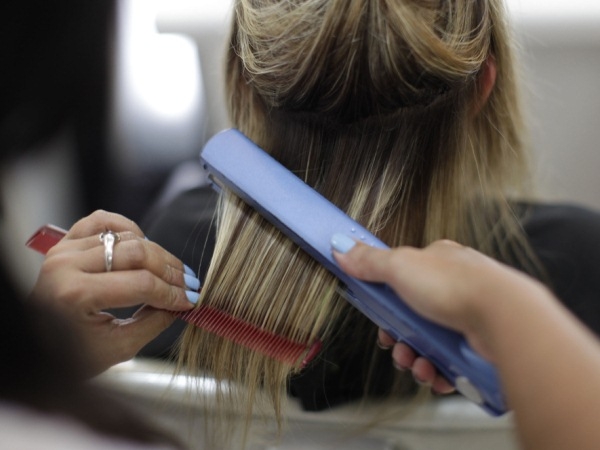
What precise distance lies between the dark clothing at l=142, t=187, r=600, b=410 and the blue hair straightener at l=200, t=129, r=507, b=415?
0.41 feet

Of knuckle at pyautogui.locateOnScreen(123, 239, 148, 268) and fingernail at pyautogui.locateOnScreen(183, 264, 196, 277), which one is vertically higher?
knuckle at pyautogui.locateOnScreen(123, 239, 148, 268)

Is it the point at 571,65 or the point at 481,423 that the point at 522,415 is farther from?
the point at 571,65

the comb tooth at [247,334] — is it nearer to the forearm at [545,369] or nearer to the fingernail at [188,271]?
the fingernail at [188,271]

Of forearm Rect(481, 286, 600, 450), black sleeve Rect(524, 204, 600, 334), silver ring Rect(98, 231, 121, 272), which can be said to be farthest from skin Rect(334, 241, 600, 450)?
black sleeve Rect(524, 204, 600, 334)

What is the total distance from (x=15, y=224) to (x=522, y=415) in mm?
588

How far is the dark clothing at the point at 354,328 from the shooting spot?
0.67 metres

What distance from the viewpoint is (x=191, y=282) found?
55 cm

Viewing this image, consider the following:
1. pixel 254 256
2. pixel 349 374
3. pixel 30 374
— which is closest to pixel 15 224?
pixel 30 374

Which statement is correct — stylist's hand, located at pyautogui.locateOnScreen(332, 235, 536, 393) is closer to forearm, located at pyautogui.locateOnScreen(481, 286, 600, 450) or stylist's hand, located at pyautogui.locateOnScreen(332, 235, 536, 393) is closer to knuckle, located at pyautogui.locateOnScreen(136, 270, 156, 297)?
forearm, located at pyautogui.locateOnScreen(481, 286, 600, 450)

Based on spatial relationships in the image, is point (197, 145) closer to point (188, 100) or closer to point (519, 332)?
point (188, 100)

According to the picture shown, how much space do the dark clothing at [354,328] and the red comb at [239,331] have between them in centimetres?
4

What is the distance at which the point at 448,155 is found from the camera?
597mm

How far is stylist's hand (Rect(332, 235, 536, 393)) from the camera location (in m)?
0.40

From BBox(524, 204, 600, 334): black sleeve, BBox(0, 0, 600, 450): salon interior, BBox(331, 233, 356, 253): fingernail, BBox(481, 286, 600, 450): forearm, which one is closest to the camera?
BBox(481, 286, 600, 450): forearm
